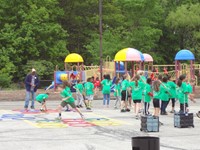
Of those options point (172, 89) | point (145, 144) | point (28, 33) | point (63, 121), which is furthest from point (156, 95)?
point (28, 33)

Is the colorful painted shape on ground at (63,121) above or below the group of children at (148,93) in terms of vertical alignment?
below

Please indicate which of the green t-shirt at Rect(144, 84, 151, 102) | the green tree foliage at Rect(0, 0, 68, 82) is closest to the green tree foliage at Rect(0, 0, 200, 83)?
the green tree foliage at Rect(0, 0, 68, 82)

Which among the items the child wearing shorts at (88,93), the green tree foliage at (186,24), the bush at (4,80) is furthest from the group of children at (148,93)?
the green tree foliage at (186,24)

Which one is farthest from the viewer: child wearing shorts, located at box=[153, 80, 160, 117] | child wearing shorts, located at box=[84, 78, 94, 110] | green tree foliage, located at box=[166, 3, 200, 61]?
green tree foliage, located at box=[166, 3, 200, 61]

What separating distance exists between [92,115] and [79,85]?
4353 mm

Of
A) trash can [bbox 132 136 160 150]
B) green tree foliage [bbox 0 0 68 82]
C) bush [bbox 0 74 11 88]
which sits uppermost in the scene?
green tree foliage [bbox 0 0 68 82]

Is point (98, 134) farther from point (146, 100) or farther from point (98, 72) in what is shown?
point (98, 72)

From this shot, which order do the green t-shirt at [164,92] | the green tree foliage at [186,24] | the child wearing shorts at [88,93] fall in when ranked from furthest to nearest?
the green tree foliage at [186,24]
the child wearing shorts at [88,93]
the green t-shirt at [164,92]

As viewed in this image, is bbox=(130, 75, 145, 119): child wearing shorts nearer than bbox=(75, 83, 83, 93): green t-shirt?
Yes

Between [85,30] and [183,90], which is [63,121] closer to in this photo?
[183,90]

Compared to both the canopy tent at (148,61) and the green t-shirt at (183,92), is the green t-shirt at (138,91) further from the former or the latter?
the canopy tent at (148,61)

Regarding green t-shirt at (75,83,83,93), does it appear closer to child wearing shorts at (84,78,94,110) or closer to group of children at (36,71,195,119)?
child wearing shorts at (84,78,94,110)

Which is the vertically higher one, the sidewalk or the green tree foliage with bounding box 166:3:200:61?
the green tree foliage with bounding box 166:3:200:61

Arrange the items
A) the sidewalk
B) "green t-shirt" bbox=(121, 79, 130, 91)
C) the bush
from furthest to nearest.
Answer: the bush, "green t-shirt" bbox=(121, 79, 130, 91), the sidewalk
